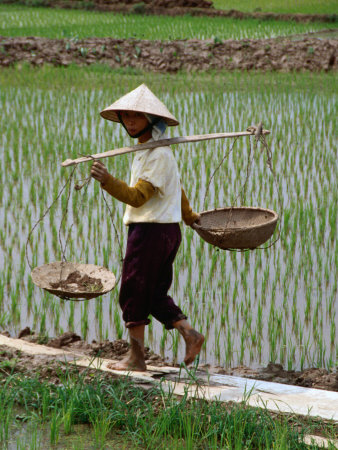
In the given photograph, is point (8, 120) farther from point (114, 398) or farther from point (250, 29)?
point (250, 29)

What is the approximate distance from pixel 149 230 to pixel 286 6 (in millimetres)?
20367

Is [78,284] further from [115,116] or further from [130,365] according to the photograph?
[115,116]

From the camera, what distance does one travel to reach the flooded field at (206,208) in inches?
145

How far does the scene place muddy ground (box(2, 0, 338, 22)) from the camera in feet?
63.2

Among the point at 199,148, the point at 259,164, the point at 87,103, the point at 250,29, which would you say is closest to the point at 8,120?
the point at 87,103

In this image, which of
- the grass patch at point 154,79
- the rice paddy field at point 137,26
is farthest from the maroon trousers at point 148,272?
the rice paddy field at point 137,26

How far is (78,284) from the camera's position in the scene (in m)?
3.24

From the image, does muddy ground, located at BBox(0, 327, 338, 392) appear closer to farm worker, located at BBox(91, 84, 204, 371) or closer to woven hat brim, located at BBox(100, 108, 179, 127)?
farm worker, located at BBox(91, 84, 204, 371)

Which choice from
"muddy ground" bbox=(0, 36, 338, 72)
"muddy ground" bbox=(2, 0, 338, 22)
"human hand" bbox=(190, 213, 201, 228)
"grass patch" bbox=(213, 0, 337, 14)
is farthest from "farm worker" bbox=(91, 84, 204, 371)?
"grass patch" bbox=(213, 0, 337, 14)

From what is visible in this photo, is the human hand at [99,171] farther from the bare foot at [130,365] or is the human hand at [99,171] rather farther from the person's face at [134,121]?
the bare foot at [130,365]

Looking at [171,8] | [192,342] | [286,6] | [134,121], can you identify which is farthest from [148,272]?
[286,6]

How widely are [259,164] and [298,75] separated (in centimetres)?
528

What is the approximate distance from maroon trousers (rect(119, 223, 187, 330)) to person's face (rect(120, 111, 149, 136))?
36 centimetres

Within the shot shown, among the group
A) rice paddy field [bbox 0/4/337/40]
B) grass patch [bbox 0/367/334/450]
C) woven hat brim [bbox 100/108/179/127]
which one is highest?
woven hat brim [bbox 100/108/179/127]
